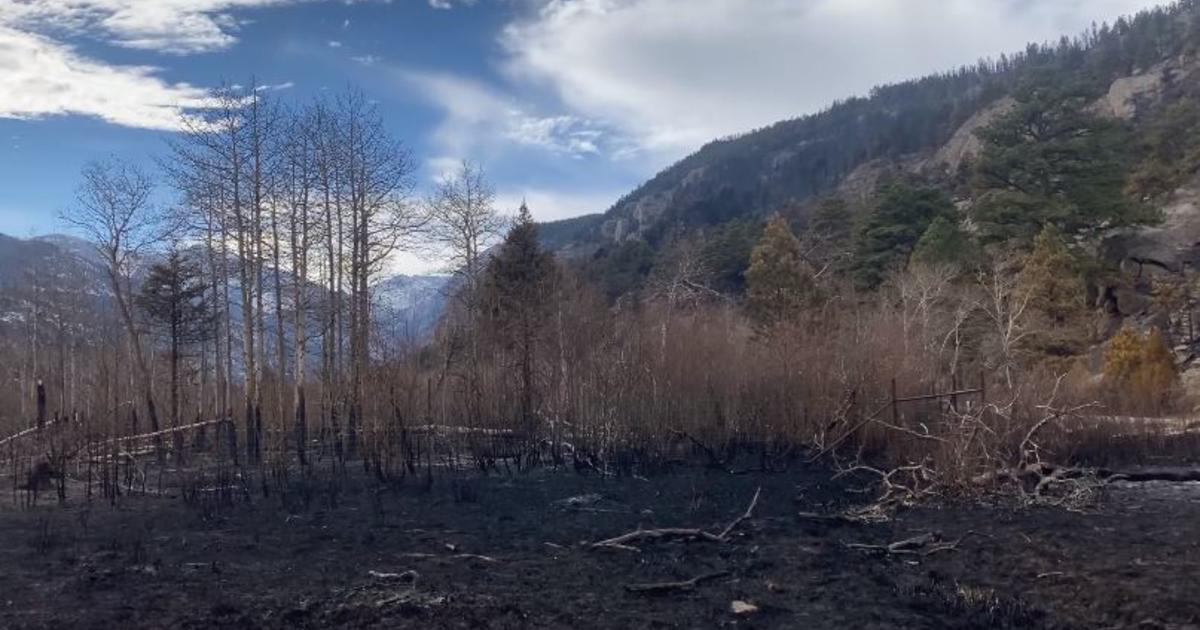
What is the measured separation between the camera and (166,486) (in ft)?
54.3

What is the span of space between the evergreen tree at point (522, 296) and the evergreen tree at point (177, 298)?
8633 mm

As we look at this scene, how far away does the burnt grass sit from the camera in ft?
25.7

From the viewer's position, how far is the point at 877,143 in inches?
4641

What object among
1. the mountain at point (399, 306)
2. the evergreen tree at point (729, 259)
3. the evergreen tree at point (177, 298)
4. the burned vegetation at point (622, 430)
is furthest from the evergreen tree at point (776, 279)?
the evergreen tree at point (177, 298)

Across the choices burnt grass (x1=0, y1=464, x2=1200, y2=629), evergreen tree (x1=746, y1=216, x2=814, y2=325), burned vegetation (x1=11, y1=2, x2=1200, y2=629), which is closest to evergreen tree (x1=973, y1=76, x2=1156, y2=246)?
burned vegetation (x1=11, y1=2, x2=1200, y2=629)

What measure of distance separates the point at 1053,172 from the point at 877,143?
8397cm

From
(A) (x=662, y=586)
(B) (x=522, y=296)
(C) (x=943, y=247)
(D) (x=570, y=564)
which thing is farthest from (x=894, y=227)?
(A) (x=662, y=586)

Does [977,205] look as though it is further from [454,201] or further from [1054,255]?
[454,201]

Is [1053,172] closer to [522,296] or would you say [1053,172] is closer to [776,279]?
[776,279]

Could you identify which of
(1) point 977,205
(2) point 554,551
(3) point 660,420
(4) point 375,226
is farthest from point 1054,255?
(2) point 554,551

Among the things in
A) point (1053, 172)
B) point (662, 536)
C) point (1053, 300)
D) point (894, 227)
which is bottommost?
point (662, 536)

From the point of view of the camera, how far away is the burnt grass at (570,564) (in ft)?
25.7

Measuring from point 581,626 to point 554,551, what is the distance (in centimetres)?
309

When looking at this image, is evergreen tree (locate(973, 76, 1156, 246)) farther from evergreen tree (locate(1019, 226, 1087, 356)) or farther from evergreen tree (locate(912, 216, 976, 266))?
evergreen tree (locate(1019, 226, 1087, 356))
